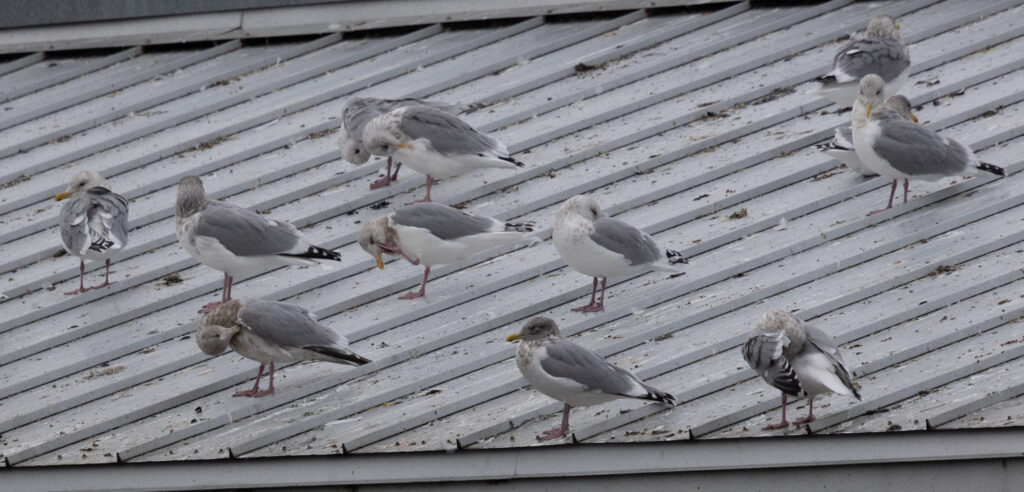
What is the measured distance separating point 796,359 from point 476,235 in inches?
109

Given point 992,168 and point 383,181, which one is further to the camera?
point 383,181

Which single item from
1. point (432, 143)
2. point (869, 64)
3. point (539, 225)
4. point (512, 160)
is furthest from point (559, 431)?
point (869, 64)

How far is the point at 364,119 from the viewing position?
37.4 feet

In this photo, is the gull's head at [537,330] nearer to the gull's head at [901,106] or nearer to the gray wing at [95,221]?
the gray wing at [95,221]

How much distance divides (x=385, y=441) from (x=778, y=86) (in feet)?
17.6

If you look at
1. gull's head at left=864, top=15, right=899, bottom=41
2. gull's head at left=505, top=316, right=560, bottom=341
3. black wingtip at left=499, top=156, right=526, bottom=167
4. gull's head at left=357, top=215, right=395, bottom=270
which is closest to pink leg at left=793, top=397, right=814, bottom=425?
gull's head at left=505, top=316, right=560, bottom=341

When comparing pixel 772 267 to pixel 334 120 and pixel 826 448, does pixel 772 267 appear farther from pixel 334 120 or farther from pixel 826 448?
pixel 334 120

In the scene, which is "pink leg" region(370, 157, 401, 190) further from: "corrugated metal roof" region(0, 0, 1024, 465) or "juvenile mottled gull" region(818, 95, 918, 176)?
"juvenile mottled gull" region(818, 95, 918, 176)

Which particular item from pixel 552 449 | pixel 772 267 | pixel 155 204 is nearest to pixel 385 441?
pixel 552 449

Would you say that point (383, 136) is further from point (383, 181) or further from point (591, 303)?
point (591, 303)

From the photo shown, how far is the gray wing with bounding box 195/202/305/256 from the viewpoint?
9.76 metres

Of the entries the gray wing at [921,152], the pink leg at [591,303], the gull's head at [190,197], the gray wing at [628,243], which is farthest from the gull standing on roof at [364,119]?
the gray wing at [921,152]

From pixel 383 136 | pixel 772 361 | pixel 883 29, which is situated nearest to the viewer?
pixel 772 361

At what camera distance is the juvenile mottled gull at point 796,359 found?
291 inches
